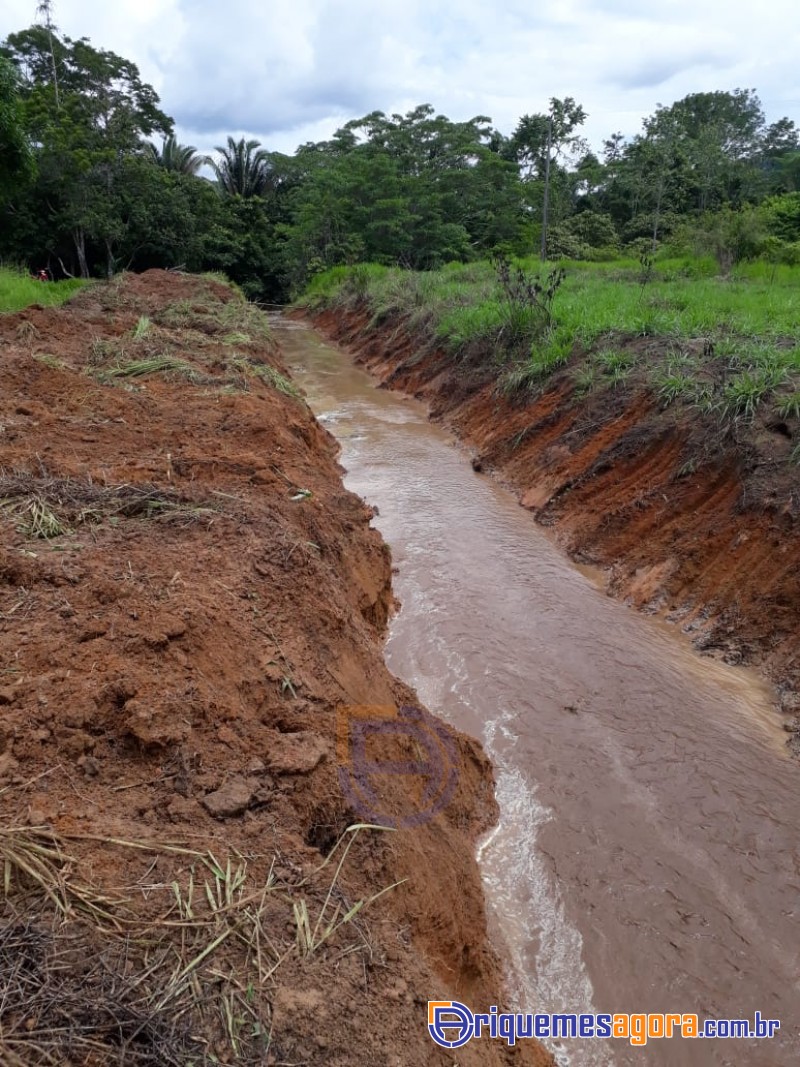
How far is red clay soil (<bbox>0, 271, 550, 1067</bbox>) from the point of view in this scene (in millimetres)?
1804

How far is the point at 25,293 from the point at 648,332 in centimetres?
1188

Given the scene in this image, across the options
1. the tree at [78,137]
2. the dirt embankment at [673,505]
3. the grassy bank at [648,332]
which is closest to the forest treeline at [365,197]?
the tree at [78,137]

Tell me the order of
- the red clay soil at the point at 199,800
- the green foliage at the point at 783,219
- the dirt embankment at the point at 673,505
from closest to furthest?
the red clay soil at the point at 199,800
the dirt embankment at the point at 673,505
the green foliage at the point at 783,219

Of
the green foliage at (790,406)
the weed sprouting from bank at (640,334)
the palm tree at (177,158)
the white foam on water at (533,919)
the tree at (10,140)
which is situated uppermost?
the palm tree at (177,158)

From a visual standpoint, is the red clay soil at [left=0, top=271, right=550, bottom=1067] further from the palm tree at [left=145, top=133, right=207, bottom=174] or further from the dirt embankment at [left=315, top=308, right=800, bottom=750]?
the palm tree at [left=145, top=133, right=207, bottom=174]

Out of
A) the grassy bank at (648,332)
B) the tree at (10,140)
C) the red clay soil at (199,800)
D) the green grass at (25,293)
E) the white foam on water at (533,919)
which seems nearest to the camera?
the red clay soil at (199,800)

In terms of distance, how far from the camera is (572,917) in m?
3.47

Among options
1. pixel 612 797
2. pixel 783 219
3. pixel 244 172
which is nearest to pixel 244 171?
pixel 244 172

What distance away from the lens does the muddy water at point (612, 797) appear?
3176 millimetres

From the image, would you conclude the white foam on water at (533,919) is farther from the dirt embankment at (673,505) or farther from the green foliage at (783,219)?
the green foliage at (783,219)

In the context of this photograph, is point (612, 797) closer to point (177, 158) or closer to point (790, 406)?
point (790, 406)

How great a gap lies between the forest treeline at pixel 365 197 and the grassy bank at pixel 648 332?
6.09 metres

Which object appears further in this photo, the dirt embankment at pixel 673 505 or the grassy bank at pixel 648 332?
the grassy bank at pixel 648 332

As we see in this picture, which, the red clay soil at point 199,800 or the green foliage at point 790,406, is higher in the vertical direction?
the green foliage at point 790,406
